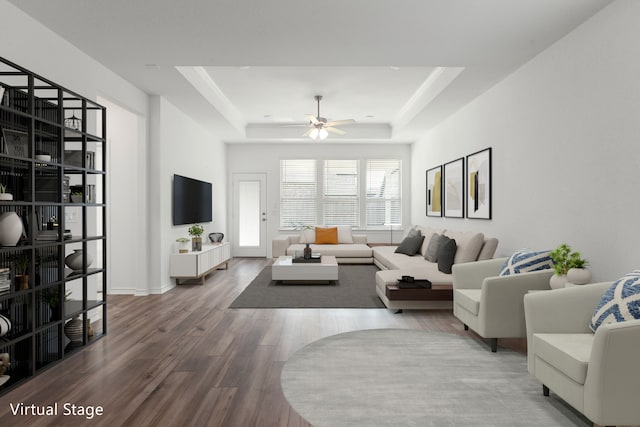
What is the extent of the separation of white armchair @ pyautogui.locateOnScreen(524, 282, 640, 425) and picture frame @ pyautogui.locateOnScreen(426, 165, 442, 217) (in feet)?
15.1

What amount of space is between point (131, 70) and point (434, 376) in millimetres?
4287

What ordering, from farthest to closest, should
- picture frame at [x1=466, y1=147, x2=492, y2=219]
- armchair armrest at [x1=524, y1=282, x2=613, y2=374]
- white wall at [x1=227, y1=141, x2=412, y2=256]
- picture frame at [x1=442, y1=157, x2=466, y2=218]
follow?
white wall at [x1=227, y1=141, x2=412, y2=256] → picture frame at [x1=442, y1=157, x2=466, y2=218] → picture frame at [x1=466, y1=147, x2=492, y2=219] → armchair armrest at [x1=524, y1=282, x2=613, y2=374]

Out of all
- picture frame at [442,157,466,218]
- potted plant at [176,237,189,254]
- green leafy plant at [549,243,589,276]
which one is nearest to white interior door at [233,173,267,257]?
potted plant at [176,237,189,254]

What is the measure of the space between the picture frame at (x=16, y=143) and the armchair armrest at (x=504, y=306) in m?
3.61

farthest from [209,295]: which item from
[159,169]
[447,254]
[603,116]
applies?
[603,116]

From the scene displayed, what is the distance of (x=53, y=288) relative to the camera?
3143 mm

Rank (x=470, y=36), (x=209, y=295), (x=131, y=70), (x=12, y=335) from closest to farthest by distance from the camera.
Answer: (x=12, y=335)
(x=470, y=36)
(x=131, y=70)
(x=209, y=295)

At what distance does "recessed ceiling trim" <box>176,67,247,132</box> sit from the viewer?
4.80 meters

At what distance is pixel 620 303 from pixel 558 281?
81 cm

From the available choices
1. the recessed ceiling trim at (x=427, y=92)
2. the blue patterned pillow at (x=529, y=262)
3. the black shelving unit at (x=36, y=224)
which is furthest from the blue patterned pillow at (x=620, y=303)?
the black shelving unit at (x=36, y=224)

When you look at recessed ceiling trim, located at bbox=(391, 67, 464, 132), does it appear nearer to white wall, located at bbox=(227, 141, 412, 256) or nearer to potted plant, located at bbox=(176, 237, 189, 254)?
white wall, located at bbox=(227, 141, 412, 256)

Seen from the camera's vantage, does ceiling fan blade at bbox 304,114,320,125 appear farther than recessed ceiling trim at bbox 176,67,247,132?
Yes

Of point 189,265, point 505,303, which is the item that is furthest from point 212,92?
point 505,303

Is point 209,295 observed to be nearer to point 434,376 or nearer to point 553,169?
point 434,376
